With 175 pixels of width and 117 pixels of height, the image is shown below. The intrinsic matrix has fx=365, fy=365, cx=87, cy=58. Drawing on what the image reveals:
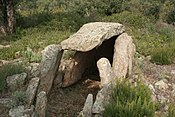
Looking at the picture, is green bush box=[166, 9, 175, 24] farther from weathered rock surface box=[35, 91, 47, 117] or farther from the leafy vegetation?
weathered rock surface box=[35, 91, 47, 117]

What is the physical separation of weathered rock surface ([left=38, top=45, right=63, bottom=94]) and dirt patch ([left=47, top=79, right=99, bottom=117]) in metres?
0.35

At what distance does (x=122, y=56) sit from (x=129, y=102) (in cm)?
214

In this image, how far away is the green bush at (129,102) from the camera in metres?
7.27

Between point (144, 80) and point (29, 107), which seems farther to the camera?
point (144, 80)

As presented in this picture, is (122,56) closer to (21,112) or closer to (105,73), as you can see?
(105,73)

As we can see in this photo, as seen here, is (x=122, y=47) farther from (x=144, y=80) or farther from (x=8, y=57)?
(x=8, y=57)

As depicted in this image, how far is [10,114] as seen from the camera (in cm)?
771

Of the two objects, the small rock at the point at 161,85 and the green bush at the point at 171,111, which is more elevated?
the green bush at the point at 171,111

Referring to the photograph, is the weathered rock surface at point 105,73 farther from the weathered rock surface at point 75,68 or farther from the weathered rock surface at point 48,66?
the weathered rock surface at point 75,68

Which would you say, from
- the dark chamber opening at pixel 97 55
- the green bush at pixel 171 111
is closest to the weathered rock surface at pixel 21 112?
the green bush at pixel 171 111

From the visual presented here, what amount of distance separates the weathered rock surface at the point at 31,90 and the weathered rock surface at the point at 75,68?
1.20m

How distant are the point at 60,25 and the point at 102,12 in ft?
19.2

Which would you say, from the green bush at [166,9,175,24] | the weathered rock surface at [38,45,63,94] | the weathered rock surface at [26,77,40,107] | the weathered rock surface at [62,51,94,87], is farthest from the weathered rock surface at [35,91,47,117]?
the green bush at [166,9,175,24]

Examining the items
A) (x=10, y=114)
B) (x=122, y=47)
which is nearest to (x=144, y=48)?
(x=122, y=47)
